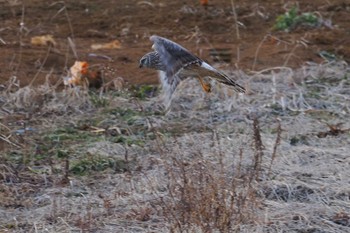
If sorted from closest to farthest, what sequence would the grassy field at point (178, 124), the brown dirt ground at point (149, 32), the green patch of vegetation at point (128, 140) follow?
the grassy field at point (178, 124)
the green patch of vegetation at point (128, 140)
the brown dirt ground at point (149, 32)

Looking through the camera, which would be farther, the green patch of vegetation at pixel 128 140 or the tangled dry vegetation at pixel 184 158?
the green patch of vegetation at pixel 128 140

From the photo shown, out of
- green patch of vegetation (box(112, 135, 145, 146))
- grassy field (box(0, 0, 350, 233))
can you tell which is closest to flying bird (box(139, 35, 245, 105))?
grassy field (box(0, 0, 350, 233))

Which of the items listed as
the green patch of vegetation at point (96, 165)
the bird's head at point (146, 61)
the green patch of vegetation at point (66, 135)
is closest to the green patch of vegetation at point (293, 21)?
the green patch of vegetation at point (66, 135)

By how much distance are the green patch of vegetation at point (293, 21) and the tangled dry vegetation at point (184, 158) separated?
4.95 ft

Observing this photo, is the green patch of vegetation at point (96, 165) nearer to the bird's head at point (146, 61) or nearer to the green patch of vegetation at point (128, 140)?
the green patch of vegetation at point (128, 140)

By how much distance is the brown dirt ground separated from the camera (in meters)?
9.77

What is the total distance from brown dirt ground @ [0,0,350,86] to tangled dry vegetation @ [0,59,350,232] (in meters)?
0.63

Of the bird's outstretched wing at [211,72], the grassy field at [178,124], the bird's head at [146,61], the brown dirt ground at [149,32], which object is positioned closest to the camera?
the grassy field at [178,124]

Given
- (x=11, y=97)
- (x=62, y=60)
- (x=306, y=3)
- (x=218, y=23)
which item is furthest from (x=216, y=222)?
(x=306, y=3)

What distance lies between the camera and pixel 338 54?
1031 centimetres

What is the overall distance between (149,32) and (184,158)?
4.55 metres

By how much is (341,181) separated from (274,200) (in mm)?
556

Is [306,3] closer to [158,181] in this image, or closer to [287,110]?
[287,110]

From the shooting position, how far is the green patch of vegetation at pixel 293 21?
37.0 ft
